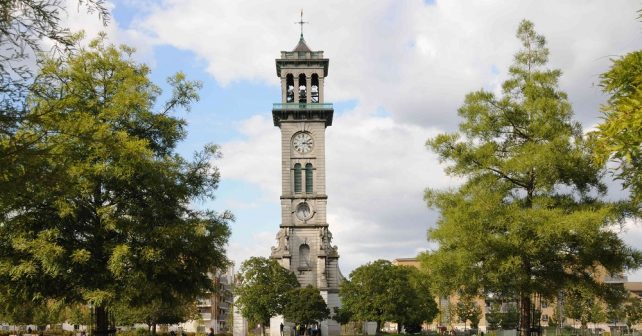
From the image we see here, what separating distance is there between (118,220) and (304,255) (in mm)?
58963

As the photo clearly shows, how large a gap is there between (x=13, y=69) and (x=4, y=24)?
78 centimetres

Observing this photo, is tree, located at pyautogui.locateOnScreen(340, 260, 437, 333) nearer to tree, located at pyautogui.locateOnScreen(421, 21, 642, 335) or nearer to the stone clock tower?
the stone clock tower

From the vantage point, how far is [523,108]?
31031 millimetres

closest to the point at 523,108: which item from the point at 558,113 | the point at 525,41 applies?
the point at 558,113

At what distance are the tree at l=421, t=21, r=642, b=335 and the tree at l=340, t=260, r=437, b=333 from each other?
34249 millimetres

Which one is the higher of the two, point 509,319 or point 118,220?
point 118,220

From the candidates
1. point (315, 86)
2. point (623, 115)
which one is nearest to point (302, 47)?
point (315, 86)

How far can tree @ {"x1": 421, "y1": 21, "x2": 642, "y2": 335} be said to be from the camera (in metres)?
28.2

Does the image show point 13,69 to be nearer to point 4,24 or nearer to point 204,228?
point 4,24

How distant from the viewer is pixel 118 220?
25859 millimetres

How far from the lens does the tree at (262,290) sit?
2712 inches

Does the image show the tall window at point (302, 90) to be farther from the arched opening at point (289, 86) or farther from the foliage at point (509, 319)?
the foliage at point (509, 319)

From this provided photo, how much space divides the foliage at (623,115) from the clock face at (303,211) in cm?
6641

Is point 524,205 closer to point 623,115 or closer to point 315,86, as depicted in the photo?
point 623,115
